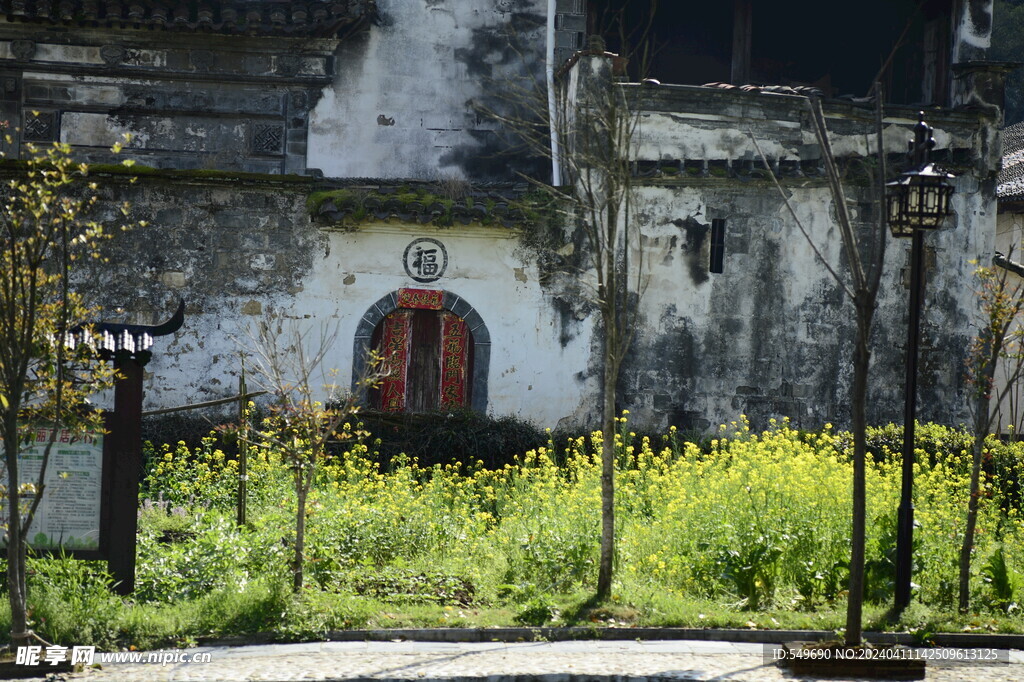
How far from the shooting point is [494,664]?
7926 mm

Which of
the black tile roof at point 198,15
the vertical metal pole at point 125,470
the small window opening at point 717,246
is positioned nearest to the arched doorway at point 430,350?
the small window opening at point 717,246

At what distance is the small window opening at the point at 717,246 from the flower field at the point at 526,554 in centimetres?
443

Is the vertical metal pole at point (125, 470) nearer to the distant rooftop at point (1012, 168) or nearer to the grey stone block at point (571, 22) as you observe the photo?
the grey stone block at point (571, 22)

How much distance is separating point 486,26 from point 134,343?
11813 mm

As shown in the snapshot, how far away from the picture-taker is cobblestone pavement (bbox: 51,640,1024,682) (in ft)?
24.9

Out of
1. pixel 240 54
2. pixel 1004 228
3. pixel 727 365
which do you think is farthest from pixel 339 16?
pixel 1004 228

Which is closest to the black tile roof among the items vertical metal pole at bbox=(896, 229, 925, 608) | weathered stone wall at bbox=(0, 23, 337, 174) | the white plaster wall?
weathered stone wall at bbox=(0, 23, 337, 174)

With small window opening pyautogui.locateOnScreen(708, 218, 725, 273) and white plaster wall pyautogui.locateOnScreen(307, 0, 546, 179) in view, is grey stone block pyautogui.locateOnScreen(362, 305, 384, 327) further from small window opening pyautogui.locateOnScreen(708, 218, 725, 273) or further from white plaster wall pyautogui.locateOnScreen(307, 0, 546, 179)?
small window opening pyautogui.locateOnScreen(708, 218, 725, 273)

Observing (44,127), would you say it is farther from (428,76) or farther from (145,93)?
(428,76)

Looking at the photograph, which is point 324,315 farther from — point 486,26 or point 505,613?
point 505,613

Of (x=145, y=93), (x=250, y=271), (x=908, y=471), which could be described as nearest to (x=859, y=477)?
(x=908, y=471)

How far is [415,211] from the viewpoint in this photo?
1566cm

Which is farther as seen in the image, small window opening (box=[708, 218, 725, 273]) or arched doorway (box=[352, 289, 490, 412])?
small window opening (box=[708, 218, 725, 273])

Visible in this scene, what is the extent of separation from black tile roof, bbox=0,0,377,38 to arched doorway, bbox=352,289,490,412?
15.6 ft
